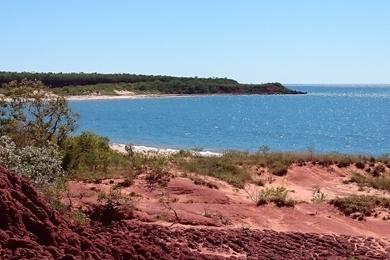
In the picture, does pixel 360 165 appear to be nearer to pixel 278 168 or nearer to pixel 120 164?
pixel 278 168

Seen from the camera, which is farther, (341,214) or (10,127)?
(10,127)

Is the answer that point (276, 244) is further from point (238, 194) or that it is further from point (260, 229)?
point (238, 194)

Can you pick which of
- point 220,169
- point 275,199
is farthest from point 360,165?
point 275,199

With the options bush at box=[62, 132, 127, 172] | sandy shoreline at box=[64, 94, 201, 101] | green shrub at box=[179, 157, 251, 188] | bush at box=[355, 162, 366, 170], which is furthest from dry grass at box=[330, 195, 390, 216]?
sandy shoreline at box=[64, 94, 201, 101]

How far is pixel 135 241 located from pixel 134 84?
156m

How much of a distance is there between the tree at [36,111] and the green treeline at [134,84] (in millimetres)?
111588

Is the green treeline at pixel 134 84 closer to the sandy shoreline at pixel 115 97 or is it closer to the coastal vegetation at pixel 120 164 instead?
the sandy shoreline at pixel 115 97

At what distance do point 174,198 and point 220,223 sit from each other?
6.99 feet

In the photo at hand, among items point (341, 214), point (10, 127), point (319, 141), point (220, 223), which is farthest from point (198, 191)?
point (319, 141)

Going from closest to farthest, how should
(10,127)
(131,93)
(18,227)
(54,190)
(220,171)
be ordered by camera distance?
(18,227)
(54,190)
(10,127)
(220,171)
(131,93)

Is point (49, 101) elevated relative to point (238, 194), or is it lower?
elevated

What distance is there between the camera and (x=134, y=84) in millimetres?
165625

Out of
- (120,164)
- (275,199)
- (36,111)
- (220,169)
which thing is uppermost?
(36,111)

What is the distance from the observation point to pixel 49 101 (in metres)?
21.2
